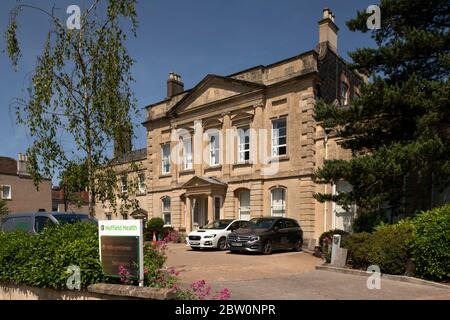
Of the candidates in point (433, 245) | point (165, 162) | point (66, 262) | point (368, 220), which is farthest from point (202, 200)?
point (66, 262)

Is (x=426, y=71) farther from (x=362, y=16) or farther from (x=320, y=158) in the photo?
(x=320, y=158)

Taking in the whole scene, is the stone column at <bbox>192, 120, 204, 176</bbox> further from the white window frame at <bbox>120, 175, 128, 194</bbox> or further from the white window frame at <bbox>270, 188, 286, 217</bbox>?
the white window frame at <bbox>120, 175, 128, 194</bbox>

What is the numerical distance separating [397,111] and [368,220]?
4.79 meters

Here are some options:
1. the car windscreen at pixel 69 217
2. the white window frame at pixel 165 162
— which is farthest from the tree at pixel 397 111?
the white window frame at pixel 165 162

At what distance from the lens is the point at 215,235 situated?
62.1 ft

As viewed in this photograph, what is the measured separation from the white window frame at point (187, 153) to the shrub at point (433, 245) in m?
18.2

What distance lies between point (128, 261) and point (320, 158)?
1537 centimetres

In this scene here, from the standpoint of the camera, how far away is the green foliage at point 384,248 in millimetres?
10992

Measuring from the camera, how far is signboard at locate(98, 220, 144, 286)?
253 inches

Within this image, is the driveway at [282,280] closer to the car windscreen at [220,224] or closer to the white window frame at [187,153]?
the car windscreen at [220,224]

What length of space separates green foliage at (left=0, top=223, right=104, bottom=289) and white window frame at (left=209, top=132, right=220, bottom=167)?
17.3 m

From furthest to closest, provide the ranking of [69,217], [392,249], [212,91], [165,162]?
[165,162], [212,91], [69,217], [392,249]

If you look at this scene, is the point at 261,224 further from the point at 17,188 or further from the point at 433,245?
the point at 17,188
